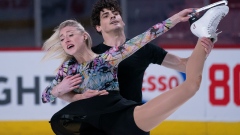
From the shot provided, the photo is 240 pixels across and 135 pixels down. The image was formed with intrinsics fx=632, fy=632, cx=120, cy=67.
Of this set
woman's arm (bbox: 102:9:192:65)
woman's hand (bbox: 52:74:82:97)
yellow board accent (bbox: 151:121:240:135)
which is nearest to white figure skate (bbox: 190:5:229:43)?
woman's arm (bbox: 102:9:192:65)

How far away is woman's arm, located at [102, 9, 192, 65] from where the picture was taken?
138 inches

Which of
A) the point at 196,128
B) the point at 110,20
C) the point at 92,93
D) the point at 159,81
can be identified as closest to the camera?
the point at 92,93

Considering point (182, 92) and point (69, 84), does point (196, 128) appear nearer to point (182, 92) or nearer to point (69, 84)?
point (69, 84)

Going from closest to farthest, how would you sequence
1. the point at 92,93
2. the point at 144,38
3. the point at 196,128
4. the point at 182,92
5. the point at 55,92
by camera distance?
the point at 182,92 → the point at 144,38 → the point at 92,93 → the point at 55,92 → the point at 196,128

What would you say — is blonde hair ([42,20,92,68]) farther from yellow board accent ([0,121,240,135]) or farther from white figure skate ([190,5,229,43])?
yellow board accent ([0,121,240,135])

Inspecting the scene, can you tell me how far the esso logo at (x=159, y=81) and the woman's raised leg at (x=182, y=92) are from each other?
8.36ft

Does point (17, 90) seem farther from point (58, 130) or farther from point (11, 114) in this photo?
point (58, 130)

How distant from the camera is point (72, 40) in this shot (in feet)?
12.6

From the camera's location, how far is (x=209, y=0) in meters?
7.42

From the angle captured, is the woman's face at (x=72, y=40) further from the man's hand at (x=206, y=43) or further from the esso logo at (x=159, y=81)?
the esso logo at (x=159, y=81)

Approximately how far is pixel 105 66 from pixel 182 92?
54 cm

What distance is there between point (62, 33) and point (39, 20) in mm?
3800

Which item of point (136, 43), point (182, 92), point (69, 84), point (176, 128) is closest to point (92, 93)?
point (69, 84)

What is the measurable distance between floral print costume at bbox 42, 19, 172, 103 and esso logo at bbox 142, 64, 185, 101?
2298 mm
